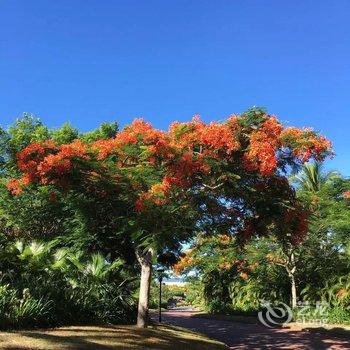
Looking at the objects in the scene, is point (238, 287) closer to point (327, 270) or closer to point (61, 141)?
point (327, 270)

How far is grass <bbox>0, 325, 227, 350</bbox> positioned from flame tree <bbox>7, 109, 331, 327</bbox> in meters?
2.49

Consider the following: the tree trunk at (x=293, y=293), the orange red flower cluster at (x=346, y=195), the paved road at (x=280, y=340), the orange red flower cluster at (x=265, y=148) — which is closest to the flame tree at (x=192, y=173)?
the orange red flower cluster at (x=265, y=148)

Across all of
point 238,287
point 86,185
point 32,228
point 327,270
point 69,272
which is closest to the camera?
point 86,185

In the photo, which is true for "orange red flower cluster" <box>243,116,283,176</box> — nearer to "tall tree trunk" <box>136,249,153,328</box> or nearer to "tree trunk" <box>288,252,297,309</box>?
"tall tree trunk" <box>136,249,153,328</box>

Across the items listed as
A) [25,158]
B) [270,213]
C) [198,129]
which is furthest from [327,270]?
[25,158]

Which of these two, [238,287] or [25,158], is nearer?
[25,158]

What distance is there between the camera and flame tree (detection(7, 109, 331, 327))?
1216cm

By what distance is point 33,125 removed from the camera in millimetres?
25344

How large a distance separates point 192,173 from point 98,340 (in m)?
4.66

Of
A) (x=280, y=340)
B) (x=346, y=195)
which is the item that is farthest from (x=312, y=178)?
(x=280, y=340)

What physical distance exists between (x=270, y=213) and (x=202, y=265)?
21.3 meters

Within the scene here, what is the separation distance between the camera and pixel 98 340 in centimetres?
1134

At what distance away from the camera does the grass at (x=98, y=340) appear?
9.77 m

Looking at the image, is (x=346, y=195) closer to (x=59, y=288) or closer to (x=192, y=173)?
(x=192, y=173)
